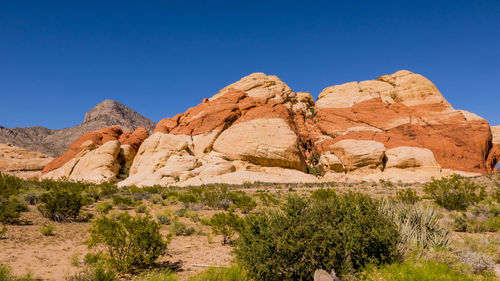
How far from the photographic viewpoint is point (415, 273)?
206 inches

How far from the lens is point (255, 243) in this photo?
5.95 metres

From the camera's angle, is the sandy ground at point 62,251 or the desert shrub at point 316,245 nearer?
the desert shrub at point 316,245

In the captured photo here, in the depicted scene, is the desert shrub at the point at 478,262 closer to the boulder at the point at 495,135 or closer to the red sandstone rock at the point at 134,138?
the red sandstone rock at the point at 134,138

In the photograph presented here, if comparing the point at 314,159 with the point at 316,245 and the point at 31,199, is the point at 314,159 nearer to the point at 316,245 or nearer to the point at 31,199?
the point at 31,199

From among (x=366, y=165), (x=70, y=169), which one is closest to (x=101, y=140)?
(x=70, y=169)

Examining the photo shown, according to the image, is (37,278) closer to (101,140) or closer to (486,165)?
(101,140)

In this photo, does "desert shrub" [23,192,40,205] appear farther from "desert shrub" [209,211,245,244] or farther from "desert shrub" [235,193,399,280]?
"desert shrub" [235,193,399,280]

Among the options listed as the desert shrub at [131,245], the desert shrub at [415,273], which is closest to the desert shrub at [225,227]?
the desert shrub at [131,245]

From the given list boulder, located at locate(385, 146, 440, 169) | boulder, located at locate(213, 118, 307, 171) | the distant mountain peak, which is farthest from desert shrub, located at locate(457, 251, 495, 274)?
the distant mountain peak

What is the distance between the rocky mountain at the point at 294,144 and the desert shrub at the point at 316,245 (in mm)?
28928

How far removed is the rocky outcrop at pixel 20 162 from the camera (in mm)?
45406

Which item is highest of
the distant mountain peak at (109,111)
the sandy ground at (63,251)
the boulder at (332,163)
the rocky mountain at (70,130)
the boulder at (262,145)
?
the distant mountain peak at (109,111)

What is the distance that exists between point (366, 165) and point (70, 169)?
4534 centimetres

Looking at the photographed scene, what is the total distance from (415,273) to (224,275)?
12.5 ft
